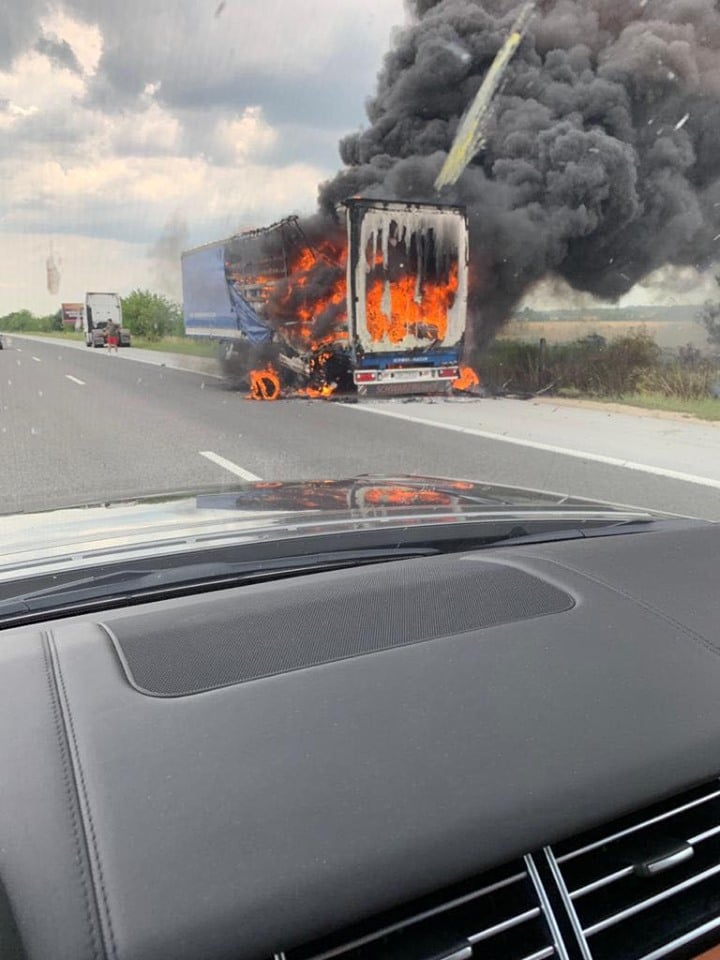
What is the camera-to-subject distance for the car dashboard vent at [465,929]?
1155 mm

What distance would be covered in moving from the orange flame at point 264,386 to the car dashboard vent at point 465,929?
48.6 feet

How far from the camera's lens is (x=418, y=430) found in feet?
36.3

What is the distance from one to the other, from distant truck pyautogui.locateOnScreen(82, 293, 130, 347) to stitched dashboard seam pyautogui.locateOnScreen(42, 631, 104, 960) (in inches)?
1049

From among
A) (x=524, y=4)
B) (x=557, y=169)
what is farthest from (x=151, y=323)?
(x=524, y=4)

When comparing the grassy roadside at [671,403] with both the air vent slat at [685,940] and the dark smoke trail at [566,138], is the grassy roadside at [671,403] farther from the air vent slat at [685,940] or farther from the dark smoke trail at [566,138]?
the air vent slat at [685,940]

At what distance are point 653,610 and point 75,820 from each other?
132 centimetres

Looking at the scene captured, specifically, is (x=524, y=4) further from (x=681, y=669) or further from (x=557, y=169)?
(x=681, y=669)

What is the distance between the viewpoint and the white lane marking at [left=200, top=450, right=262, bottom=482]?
7727 mm

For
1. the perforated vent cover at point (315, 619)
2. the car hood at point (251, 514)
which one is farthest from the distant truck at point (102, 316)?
the perforated vent cover at point (315, 619)

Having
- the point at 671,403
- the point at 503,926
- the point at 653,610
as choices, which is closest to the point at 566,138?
the point at 671,403

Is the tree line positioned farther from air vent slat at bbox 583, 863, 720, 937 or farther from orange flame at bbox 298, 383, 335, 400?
air vent slat at bbox 583, 863, 720, 937

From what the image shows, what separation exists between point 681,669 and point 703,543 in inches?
31.1

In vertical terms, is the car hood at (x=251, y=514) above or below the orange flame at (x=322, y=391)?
above

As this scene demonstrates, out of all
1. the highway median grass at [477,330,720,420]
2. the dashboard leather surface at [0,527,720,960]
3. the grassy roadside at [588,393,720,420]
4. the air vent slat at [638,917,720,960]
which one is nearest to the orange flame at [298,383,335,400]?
the highway median grass at [477,330,720,420]
